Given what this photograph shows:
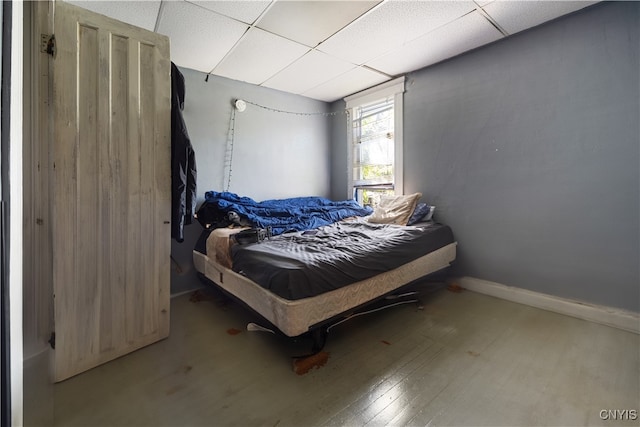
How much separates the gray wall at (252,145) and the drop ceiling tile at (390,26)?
3.93 feet

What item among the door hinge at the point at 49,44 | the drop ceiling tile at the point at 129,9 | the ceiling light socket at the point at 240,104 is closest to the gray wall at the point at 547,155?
the ceiling light socket at the point at 240,104

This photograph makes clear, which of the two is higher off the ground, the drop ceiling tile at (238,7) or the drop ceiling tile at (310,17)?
the drop ceiling tile at (310,17)

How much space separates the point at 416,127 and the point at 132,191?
9.15 ft

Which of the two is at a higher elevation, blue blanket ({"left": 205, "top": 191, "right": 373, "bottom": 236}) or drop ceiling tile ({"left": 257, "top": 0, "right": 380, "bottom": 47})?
drop ceiling tile ({"left": 257, "top": 0, "right": 380, "bottom": 47})

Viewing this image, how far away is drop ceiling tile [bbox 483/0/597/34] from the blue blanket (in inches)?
83.2

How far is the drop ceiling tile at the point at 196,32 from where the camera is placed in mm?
1959

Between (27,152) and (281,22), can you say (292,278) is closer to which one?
(27,152)

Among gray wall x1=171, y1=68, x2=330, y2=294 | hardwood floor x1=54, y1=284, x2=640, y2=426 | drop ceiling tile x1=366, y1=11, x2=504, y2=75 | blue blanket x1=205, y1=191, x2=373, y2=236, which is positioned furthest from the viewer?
gray wall x1=171, y1=68, x2=330, y2=294

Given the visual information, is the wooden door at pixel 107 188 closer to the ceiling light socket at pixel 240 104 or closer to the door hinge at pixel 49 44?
the door hinge at pixel 49 44

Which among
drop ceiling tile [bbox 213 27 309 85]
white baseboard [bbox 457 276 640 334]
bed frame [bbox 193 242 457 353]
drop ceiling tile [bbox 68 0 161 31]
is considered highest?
drop ceiling tile [bbox 213 27 309 85]

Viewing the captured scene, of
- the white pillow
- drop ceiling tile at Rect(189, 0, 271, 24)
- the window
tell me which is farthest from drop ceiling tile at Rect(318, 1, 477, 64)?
the white pillow

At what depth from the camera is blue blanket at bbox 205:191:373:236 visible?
97.5 inches

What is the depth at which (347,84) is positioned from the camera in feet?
11.1

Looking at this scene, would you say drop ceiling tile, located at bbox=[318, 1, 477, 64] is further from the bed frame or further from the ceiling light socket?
the bed frame
